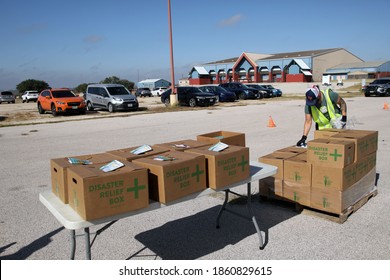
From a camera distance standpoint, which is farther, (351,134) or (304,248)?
(351,134)

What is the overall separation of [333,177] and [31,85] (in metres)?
80.0

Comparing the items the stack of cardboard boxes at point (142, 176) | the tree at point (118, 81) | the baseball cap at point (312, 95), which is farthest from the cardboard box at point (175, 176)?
the tree at point (118, 81)

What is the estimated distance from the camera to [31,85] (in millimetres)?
75375

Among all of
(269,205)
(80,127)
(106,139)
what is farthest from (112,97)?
(269,205)

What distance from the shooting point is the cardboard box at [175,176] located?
3.13 m

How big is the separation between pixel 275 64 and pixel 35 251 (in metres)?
77.7

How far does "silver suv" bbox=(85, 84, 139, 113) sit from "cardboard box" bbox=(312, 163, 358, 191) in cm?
1954

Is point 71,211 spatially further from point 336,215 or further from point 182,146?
point 336,215

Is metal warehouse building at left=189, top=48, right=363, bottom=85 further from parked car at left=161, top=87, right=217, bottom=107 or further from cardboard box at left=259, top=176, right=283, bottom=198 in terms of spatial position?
cardboard box at left=259, top=176, right=283, bottom=198

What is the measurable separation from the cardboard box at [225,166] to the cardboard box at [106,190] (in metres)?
0.70

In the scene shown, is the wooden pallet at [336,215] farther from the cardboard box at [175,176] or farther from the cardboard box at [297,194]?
the cardboard box at [175,176]

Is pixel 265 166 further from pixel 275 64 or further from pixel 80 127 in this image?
pixel 275 64
